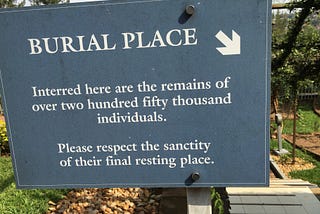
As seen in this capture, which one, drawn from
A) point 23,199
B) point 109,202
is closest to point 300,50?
point 109,202

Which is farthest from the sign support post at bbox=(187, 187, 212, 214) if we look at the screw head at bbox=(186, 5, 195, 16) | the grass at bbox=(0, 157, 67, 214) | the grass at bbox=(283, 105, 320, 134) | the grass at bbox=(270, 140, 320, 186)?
the grass at bbox=(283, 105, 320, 134)

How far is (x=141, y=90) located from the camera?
1.77 m

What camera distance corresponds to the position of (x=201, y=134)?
70.1 inches

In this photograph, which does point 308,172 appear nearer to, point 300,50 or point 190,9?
point 300,50

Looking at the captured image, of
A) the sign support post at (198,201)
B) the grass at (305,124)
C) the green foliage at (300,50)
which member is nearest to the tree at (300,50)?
the green foliage at (300,50)

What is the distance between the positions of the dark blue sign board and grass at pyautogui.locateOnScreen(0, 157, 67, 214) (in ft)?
6.75

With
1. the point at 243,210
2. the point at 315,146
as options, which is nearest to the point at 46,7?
the point at 243,210

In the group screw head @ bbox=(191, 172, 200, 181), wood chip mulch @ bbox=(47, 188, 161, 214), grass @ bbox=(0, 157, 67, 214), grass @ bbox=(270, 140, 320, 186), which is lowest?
grass @ bbox=(270, 140, 320, 186)

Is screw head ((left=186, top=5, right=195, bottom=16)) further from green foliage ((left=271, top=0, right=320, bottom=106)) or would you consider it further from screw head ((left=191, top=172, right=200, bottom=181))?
green foliage ((left=271, top=0, right=320, bottom=106))

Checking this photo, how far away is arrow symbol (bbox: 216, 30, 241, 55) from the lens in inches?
64.9

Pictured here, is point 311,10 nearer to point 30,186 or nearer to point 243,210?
point 243,210

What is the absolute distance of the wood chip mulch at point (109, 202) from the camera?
12.3 feet

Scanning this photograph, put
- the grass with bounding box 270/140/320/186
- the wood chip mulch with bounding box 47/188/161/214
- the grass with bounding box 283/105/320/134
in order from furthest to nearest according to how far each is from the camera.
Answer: the grass with bounding box 283/105/320/134, the grass with bounding box 270/140/320/186, the wood chip mulch with bounding box 47/188/161/214

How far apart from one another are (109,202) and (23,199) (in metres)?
1.08
